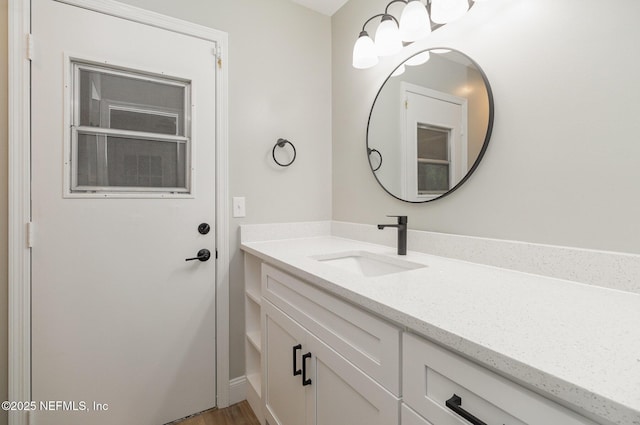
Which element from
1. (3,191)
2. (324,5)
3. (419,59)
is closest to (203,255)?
(3,191)

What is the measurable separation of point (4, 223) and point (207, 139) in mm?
957

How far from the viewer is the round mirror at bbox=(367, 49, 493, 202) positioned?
3.95ft

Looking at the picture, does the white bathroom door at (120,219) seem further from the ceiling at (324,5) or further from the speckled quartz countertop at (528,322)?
the speckled quartz countertop at (528,322)

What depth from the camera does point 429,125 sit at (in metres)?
1.40

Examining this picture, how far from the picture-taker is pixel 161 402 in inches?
61.4

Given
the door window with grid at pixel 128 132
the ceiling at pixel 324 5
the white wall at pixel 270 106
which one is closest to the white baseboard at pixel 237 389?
the white wall at pixel 270 106

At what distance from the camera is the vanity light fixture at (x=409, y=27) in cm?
117

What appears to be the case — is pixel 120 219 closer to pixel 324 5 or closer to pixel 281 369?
pixel 281 369

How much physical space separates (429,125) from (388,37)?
48 centimetres

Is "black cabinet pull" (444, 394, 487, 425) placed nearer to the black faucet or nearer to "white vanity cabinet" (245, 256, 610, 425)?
"white vanity cabinet" (245, 256, 610, 425)

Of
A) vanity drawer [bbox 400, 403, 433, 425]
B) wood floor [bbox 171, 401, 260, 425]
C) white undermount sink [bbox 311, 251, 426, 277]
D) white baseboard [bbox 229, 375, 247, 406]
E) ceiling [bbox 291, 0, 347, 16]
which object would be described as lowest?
wood floor [bbox 171, 401, 260, 425]

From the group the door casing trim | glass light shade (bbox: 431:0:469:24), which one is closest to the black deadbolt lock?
the door casing trim

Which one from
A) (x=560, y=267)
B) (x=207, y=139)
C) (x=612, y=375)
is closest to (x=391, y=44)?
(x=207, y=139)

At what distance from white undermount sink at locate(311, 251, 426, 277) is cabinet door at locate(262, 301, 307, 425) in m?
0.35
